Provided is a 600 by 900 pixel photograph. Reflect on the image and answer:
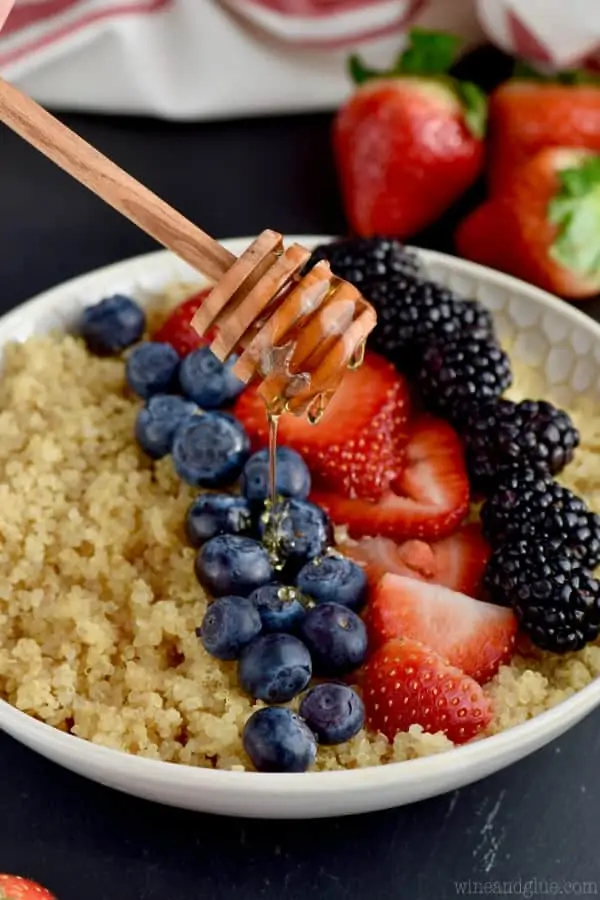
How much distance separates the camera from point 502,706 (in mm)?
884

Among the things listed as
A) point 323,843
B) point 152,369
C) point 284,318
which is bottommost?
point 323,843

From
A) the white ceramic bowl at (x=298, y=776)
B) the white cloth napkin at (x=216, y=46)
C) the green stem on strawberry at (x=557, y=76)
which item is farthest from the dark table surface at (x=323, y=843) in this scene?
the white cloth napkin at (x=216, y=46)

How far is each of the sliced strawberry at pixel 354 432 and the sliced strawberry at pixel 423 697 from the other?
199mm

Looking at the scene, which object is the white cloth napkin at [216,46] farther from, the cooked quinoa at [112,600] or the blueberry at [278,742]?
the blueberry at [278,742]

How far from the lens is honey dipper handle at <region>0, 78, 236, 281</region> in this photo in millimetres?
801

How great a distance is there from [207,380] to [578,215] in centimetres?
53

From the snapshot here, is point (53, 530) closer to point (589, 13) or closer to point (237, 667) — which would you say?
point (237, 667)

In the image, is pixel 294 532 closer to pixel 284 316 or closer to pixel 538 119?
pixel 284 316

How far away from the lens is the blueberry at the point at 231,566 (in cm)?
93

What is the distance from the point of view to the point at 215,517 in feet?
3.19

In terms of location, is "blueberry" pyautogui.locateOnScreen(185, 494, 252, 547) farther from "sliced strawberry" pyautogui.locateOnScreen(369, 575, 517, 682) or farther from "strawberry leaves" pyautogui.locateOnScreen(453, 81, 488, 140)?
"strawberry leaves" pyautogui.locateOnScreen(453, 81, 488, 140)

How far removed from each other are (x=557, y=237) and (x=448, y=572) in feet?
1.81

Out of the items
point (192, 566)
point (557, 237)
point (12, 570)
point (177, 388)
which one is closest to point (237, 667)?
point (192, 566)

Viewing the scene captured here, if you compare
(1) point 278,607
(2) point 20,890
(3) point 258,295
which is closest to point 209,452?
(1) point 278,607
